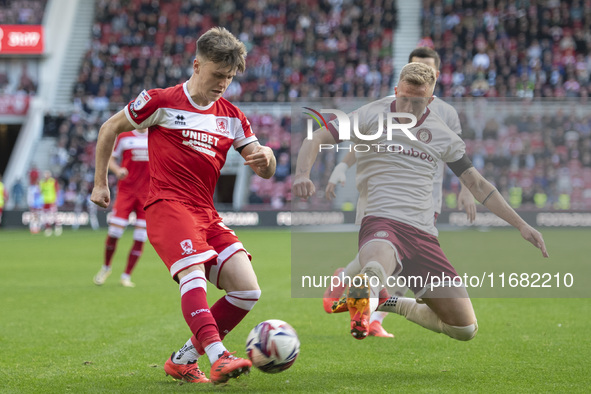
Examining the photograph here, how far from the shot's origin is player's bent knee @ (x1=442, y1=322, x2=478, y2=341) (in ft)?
17.0

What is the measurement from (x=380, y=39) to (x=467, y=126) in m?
26.5

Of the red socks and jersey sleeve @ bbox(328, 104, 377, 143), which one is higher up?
jersey sleeve @ bbox(328, 104, 377, 143)

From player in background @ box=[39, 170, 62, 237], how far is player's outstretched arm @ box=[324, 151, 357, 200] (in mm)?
20233

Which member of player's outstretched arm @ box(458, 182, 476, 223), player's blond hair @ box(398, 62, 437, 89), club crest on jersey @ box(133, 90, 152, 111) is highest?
player's blond hair @ box(398, 62, 437, 89)

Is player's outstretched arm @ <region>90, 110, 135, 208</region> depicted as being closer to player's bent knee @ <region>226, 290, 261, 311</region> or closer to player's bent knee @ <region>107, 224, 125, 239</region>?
player's bent knee @ <region>226, 290, 261, 311</region>

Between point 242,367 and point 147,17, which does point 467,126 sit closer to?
point 242,367

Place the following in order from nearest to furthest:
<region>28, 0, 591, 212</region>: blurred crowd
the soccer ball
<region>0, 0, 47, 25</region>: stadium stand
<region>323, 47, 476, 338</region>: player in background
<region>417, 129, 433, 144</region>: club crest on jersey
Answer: the soccer ball, <region>417, 129, 433, 144</region>: club crest on jersey, <region>323, 47, 476, 338</region>: player in background, <region>28, 0, 591, 212</region>: blurred crowd, <region>0, 0, 47, 25</region>: stadium stand

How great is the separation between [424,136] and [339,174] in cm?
62

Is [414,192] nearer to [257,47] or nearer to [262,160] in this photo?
[262,160]

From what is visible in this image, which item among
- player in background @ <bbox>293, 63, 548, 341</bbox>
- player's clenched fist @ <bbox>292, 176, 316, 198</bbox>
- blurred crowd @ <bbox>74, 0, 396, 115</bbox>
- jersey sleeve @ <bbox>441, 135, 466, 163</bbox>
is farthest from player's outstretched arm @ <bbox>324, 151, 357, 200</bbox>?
blurred crowd @ <bbox>74, 0, 396, 115</bbox>

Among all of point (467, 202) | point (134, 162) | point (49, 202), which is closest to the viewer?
point (467, 202)

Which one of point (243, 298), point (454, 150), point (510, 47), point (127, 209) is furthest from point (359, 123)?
point (510, 47)

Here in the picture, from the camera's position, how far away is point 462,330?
5195 mm

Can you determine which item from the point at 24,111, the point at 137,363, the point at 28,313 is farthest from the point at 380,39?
the point at 137,363
